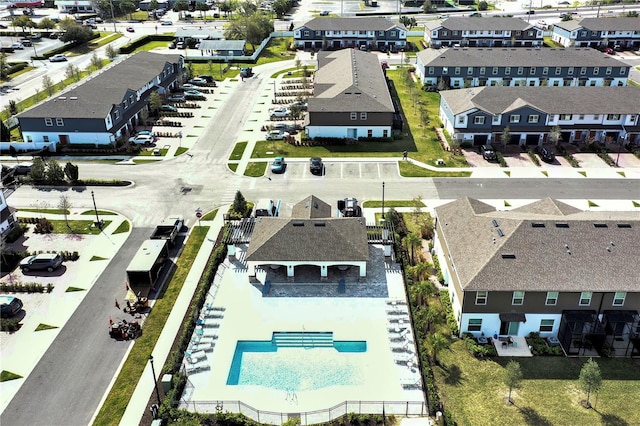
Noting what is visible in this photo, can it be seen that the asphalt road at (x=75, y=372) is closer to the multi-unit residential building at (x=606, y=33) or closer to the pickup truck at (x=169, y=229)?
the pickup truck at (x=169, y=229)

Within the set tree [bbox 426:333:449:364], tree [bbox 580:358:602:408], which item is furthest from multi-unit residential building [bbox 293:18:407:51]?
tree [bbox 580:358:602:408]

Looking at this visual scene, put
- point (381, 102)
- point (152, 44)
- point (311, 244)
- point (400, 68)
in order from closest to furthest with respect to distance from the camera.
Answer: point (311, 244)
point (381, 102)
point (400, 68)
point (152, 44)

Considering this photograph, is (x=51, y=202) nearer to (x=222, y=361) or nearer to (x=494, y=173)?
(x=222, y=361)

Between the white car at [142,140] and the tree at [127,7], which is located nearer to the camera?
the white car at [142,140]

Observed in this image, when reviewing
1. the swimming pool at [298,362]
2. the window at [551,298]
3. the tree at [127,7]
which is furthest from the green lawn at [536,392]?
the tree at [127,7]

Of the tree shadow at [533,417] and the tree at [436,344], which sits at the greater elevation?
the tree at [436,344]

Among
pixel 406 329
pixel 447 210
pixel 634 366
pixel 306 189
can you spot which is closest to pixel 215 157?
pixel 306 189
